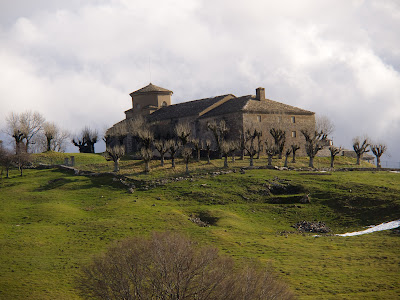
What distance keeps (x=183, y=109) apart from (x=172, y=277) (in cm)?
6851

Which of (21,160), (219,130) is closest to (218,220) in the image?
(219,130)

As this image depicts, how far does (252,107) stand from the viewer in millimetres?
77688

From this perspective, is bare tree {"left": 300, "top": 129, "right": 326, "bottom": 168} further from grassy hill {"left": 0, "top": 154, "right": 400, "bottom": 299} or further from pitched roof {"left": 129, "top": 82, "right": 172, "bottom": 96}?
pitched roof {"left": 129, "top": 82, "right": 172, "bottom": 96}

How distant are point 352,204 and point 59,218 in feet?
A: 95.5

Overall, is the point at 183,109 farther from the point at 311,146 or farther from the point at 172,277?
the point at 172,277

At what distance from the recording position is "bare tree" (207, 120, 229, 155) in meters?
70.5

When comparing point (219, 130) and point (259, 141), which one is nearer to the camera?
point (259, 141)

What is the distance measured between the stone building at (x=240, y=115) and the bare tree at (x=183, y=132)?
1.38m

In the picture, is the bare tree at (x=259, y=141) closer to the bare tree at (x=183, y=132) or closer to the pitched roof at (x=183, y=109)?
the bare tree at (x=183, y=132)

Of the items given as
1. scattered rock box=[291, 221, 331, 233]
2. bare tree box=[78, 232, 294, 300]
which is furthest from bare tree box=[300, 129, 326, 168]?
bare tree box=[78, 232, 294, 300]

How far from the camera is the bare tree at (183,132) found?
7061cm

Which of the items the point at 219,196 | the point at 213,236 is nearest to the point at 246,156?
the point at 219,196

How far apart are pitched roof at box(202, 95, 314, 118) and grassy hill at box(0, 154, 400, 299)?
1187 centimetres

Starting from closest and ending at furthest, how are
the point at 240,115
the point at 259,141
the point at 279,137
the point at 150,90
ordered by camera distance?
the point at 259,141 < the point at 279,137 < the point at 240,115 < the point at 150,90
